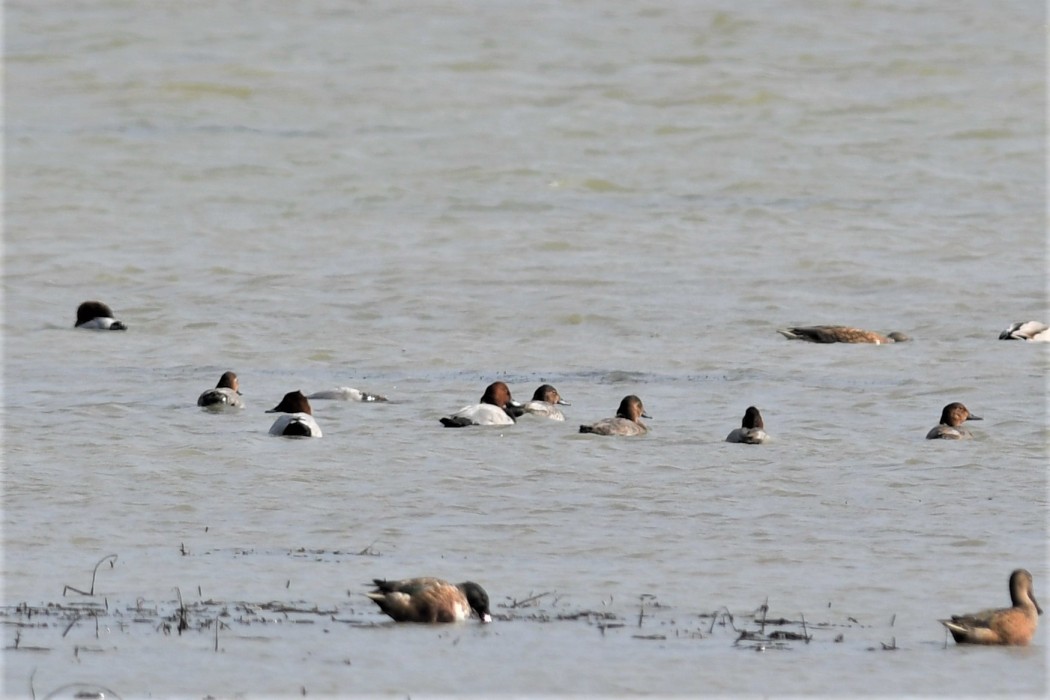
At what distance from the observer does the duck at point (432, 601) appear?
7344mm

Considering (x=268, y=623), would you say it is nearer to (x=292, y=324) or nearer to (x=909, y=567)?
(x=909, y=567)

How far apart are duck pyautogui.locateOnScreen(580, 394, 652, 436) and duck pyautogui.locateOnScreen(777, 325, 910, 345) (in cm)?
419

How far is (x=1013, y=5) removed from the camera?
1582 inches

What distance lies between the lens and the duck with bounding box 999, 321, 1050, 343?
1622 centimetres

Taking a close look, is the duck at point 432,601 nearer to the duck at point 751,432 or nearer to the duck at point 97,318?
the duck at point 751,432

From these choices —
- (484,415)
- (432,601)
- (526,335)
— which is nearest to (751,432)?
(484,415)

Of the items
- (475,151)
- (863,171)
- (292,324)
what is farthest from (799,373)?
(475,151)

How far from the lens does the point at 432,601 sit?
7383mm

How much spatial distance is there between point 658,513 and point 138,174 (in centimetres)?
1889

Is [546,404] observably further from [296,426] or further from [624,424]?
[296,426]

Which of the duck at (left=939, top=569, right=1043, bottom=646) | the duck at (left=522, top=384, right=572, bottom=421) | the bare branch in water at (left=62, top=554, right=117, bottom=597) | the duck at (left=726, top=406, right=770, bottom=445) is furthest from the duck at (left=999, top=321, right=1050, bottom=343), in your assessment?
the bare branch in water at (left=62, top=554, right=117, bottom=597)

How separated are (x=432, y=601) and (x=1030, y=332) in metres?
10.1

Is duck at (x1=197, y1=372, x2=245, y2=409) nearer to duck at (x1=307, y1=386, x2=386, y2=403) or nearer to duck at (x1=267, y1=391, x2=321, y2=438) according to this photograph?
duck at (x1=307, y1=386, x2=386, y2=403)

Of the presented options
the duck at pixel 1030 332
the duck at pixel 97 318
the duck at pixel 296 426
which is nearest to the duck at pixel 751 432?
the duck at pixel 296 426
